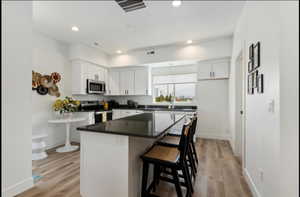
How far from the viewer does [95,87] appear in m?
4.28

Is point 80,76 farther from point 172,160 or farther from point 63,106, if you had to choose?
point 172,160

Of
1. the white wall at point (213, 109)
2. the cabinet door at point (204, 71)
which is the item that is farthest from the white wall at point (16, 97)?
the white wall at point (213, 109)

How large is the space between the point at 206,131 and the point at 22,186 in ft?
12.9

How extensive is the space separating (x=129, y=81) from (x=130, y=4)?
2.76m

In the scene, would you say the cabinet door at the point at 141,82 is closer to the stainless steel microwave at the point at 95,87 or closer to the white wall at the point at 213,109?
the stainless steel microwave at the point at 95,87

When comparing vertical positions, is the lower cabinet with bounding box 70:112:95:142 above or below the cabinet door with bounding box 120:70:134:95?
below

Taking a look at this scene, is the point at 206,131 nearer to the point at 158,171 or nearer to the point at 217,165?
the point at 217,165

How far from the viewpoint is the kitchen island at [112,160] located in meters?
1.36

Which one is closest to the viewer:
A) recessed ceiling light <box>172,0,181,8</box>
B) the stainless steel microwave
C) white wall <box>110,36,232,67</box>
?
recessed ceiling light <box>172,0,181,8</box>

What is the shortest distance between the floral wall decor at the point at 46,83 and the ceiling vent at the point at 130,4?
7.84 ft

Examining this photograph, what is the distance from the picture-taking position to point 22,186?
175 cm

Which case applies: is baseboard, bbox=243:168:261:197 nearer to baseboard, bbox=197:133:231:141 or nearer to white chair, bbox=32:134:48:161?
baseboard, bbox=197:133:231:141

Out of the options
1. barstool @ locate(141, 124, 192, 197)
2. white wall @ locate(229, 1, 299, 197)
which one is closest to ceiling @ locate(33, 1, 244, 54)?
white wall @ locate(229, 1, 299, 197)

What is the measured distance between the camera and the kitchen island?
136 centimetres
